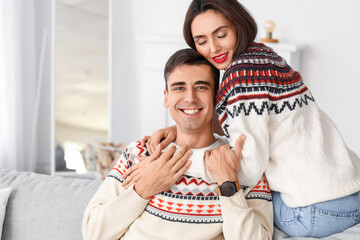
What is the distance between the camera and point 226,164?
1489 mm

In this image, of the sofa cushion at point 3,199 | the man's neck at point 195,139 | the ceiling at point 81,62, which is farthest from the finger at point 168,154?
the ceiling at point 81,62

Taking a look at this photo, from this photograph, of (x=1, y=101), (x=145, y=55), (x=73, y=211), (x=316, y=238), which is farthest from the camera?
(x=145, y=55)

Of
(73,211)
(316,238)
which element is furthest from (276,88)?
(73,211)

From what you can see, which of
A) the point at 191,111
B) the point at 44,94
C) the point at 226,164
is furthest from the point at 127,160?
the point at 44,94

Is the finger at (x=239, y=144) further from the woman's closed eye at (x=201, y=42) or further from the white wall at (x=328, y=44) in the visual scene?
the white wall at (x=328, y=44)

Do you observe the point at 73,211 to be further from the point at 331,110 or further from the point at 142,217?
the point at 331,110

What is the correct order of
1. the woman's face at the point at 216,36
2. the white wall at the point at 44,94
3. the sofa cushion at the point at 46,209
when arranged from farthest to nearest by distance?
the white wall at the point at 44,94
the sofa cushion at the point at 46,209
the woman's face at the point at 216,36

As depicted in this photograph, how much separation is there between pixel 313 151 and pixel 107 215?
70 centimetres

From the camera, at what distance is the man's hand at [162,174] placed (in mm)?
1557

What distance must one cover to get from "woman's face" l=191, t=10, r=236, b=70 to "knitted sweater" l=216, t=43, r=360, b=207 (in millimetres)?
71

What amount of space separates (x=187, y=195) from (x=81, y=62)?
2.29 meters

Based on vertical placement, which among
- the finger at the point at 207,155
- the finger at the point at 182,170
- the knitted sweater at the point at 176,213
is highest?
the finger at the point at 207,155

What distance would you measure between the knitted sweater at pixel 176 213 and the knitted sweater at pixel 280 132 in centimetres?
10

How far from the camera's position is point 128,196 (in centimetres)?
158
